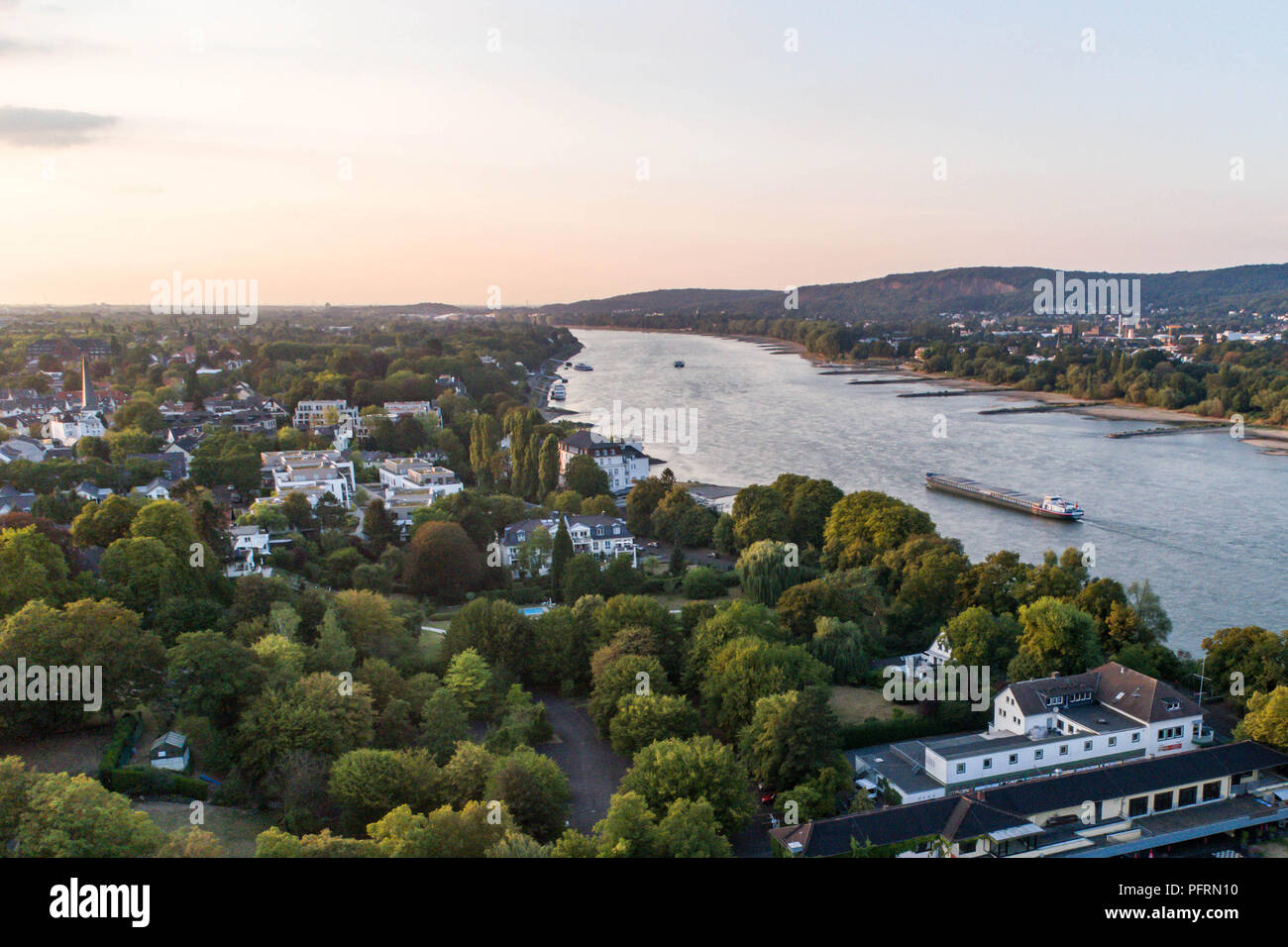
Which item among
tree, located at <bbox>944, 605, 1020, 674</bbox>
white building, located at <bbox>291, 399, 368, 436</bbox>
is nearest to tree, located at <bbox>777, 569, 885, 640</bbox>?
tree, located at <bbox>944, 605, 1020, 674</bbox>

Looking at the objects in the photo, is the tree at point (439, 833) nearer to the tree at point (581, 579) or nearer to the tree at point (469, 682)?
the tree at point (469, 682)

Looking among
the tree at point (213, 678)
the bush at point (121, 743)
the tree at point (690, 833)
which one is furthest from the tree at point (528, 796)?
the bush at point (121, 743)

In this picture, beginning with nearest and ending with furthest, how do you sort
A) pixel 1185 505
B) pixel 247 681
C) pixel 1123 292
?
1. pixel 247 681
2. pixel 1185 505
3. pixel 1123 292

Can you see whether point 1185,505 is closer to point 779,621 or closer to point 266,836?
point 779,621

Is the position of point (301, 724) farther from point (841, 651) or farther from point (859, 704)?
point (841, 651)

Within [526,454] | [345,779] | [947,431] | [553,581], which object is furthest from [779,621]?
[947,431]

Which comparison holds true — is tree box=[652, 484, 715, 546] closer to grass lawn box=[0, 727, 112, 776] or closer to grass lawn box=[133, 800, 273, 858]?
grass lawn box=[133, 800, 273, 858]

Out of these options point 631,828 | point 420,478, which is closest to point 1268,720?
point 631,828
